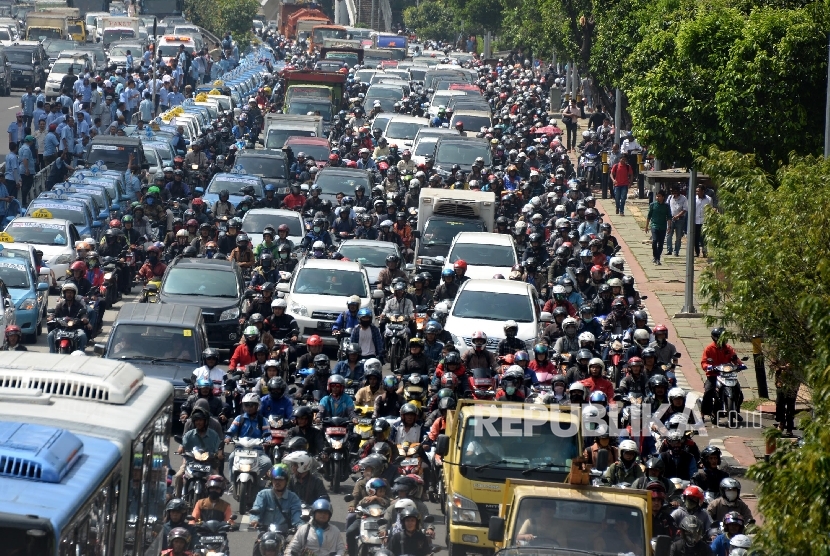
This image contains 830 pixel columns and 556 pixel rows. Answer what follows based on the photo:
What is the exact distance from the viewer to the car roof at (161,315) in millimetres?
21297

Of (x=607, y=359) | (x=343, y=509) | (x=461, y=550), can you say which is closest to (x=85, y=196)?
(x=607, y=359)

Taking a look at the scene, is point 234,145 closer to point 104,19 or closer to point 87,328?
point 87,328

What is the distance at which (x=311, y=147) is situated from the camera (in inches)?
1634

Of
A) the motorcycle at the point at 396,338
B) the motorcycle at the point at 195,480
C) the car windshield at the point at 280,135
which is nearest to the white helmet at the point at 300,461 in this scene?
the motorcycle at the point at 195,480

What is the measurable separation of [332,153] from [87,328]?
1673 cm

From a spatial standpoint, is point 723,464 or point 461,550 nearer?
point 461,550

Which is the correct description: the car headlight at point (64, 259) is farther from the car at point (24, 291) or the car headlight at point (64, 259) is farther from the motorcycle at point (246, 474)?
the motorcycle at point (246, 474)

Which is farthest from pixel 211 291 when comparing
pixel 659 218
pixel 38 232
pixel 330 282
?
pixel 659 218

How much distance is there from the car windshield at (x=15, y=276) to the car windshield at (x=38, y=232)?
287 centimetres

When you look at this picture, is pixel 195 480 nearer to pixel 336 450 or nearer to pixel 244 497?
pixel 244 497

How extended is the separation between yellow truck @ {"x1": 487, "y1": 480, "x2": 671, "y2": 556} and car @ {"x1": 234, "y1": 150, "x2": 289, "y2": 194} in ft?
80.8

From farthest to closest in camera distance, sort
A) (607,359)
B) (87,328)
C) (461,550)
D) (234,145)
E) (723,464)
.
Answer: (234,145), (87,328), (607,359), (723,464), (461,550)

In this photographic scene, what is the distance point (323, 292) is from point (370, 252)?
325 centimetres

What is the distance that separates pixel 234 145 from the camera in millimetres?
44469
